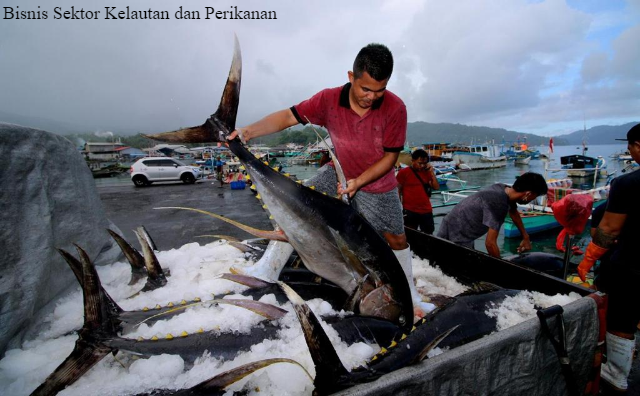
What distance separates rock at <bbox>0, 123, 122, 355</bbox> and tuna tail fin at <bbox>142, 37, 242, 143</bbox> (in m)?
0.96

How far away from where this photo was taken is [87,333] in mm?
1749

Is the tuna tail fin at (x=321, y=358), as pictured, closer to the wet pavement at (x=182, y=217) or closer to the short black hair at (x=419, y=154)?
the wet pavement at (x=182, y=217)

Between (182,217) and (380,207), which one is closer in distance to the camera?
(380,207)

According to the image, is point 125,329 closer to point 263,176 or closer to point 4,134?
point 263,176

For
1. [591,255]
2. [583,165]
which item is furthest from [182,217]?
[583,165]

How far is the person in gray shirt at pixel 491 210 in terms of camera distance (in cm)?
350

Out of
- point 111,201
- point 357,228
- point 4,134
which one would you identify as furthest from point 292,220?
point 111,201

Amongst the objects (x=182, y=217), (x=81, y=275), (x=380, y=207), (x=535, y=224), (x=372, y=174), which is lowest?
(x=535, y=224)

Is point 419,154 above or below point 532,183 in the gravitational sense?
above

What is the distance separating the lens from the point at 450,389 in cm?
129

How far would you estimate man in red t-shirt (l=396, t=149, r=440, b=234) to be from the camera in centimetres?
555

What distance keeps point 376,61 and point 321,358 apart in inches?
73.9

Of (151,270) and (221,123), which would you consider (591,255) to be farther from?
(151,270)

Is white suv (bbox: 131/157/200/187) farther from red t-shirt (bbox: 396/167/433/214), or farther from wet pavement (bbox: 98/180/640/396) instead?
red t-shirt (bbox: 396/167/433/214)
